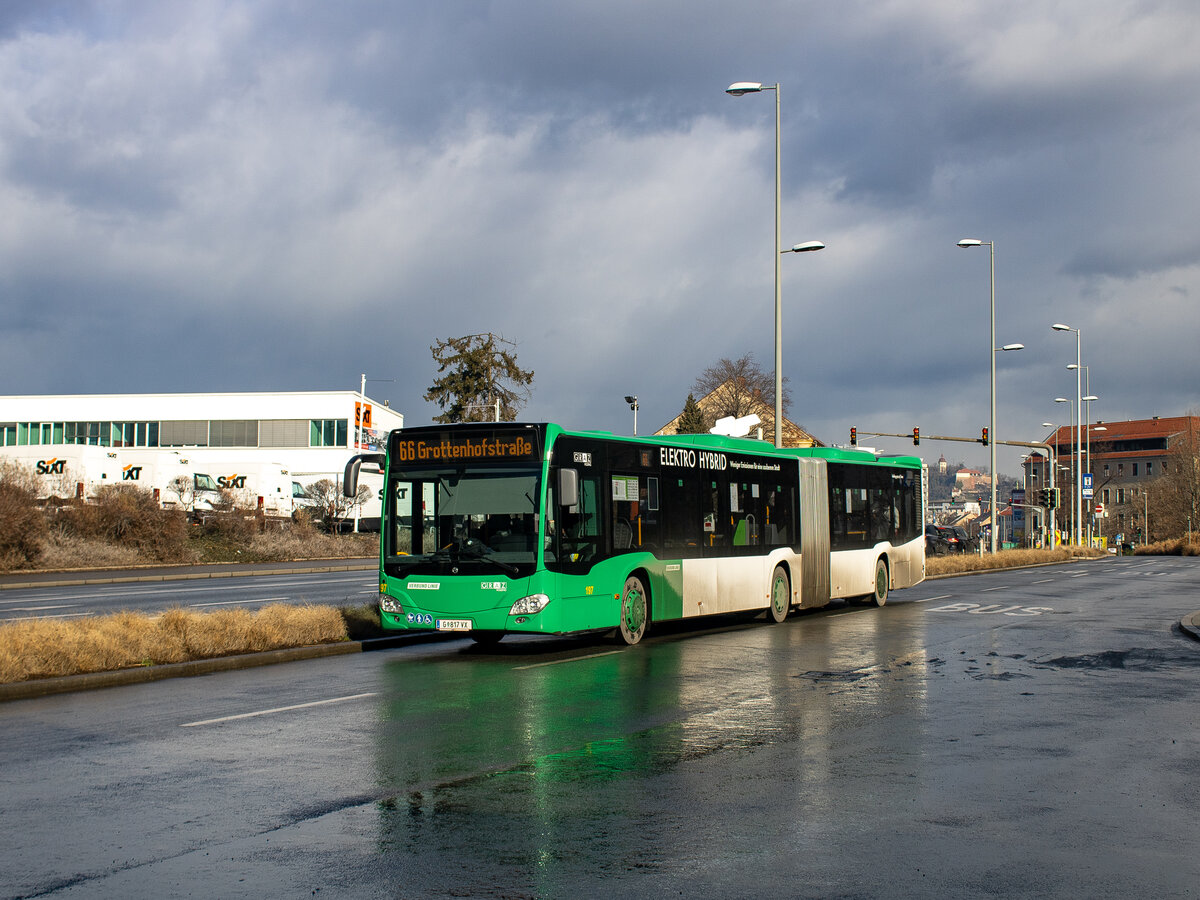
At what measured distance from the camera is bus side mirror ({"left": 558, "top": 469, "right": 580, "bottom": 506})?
1452 centimetres

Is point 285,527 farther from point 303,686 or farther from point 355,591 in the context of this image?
point 303,686

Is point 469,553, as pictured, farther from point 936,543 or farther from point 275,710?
point 936,543

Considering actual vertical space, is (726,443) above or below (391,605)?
above

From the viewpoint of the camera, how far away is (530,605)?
1444 cm

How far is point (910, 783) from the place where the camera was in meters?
7.51

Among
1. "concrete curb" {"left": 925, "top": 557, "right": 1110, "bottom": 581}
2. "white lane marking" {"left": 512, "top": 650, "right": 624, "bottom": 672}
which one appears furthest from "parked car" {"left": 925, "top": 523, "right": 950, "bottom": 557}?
"white lane marking" {"left": 512, "top": 650, "right": 624, "bottom": 672}

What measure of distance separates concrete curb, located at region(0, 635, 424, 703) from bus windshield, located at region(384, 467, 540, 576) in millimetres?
1362

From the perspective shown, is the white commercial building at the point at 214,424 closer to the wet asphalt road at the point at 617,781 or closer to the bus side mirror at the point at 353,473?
the bus side mirror at the point at 353,473

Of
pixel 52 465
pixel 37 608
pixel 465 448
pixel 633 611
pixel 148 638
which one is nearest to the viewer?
pixel 148 638

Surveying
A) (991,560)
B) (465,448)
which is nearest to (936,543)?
(991,560)

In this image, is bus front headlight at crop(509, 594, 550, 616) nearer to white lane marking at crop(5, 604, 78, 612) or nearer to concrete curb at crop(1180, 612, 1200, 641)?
concrete curb at crop(1180, 612, 1200, 641)

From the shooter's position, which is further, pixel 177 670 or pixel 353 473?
pixel 353 473

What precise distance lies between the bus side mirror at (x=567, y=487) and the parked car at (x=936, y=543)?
51.4 m

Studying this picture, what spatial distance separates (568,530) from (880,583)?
1173 cm
